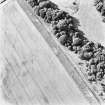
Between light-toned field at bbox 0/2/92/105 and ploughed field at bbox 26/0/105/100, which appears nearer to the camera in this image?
ploughed field at bbox 26/0/105/100

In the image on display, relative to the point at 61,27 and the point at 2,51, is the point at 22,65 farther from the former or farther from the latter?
the point at 61,27

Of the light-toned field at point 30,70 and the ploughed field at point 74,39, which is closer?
the ploughed field at point 74,39

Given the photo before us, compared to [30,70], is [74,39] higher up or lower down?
higher up

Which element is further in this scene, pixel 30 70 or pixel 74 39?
pixel 30 70

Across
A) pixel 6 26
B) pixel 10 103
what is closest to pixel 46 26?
pixel 6 26
